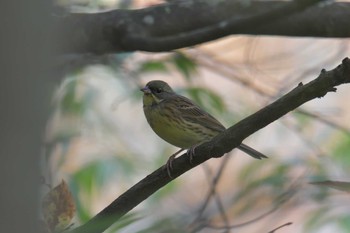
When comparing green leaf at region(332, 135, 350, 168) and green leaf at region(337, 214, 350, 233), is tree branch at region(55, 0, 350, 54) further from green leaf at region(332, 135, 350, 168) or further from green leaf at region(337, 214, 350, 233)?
green leaf at region(337, 214, 350, 233)

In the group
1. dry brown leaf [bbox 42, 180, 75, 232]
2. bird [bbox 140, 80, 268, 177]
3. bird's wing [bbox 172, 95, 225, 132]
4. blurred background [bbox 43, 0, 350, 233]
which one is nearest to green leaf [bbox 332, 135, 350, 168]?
blurred background [bbox 43, 0, 350, 233]

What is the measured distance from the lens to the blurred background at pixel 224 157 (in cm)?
354

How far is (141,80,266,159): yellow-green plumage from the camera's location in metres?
4.40

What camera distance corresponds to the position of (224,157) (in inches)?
189

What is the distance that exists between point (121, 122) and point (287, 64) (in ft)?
4.89

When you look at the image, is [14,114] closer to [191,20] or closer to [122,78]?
[191,20]

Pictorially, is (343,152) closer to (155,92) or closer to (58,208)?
(155,92)

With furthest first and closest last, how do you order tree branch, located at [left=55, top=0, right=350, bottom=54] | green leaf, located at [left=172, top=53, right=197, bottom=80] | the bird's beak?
the bird's beak < green leaf, located at [left=172, top=53, right=197, bottom=80] < tree branch, located at [left=55, top=0, right=350, bottom=54]

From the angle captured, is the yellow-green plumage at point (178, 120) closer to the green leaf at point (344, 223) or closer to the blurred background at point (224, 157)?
the blurred background at point (224, 157)

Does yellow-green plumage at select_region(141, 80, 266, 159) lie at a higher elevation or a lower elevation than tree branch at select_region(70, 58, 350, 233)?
higher

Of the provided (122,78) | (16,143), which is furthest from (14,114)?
(122,78)

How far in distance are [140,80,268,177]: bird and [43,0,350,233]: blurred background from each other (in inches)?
3.4

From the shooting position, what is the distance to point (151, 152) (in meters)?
5.52

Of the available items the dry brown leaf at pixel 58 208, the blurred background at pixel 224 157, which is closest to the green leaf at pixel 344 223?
the blurred background at pixel 224 157
